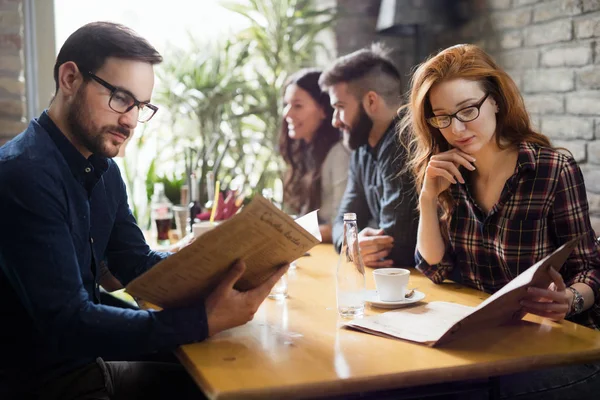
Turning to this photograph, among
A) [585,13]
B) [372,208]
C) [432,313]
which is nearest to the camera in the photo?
[432,313]

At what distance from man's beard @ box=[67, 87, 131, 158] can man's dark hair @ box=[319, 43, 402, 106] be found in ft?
4.38

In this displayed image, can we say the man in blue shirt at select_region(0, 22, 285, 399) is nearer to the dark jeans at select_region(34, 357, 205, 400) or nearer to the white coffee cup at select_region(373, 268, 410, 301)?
the dark jeans at select_region(34, 357, 205, 400)

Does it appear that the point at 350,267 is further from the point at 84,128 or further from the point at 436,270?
the point at 84,128

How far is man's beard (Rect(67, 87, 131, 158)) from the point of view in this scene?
1.64 m

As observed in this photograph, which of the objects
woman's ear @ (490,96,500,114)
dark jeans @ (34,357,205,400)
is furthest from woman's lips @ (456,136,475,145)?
dark jeans @ (34,357,205,400)

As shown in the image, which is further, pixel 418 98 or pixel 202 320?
pixel 418 98

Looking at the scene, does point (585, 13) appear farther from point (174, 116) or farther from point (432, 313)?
point (174, 116)

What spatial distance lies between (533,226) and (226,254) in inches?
33.7

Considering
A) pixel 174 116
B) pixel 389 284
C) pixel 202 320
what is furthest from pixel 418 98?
pixel 174 116

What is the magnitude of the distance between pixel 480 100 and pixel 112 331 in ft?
3.54

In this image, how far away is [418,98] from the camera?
194 cm

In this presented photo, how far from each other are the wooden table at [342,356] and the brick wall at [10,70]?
7.91ft

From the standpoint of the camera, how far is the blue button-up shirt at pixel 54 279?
1.38m

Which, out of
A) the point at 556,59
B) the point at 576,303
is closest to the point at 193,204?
the point at 576,303
